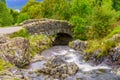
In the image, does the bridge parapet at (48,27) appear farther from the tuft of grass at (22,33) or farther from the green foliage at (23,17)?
the green foliage at (23,17)

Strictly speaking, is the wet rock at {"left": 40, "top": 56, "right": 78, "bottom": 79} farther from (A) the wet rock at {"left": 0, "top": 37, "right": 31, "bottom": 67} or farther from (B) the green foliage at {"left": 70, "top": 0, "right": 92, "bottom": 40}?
(B) the green foliage at {"left": 70, "top": 0, "right": 92, "bottom": 40}

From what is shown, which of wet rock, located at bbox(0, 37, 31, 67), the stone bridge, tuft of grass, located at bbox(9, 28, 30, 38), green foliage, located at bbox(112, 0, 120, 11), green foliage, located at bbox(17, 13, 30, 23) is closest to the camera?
wet rock, located at bbox(0, 37, 31, 67)

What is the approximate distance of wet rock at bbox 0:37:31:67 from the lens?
3466 centimetres

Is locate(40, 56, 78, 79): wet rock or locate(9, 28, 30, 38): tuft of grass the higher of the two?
locate(9, 28, 30, 38): tuft of grass

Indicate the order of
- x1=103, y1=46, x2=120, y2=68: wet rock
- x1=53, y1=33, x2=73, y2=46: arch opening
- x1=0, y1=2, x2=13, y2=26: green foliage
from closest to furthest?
x1=103, y1=46, x2=120, y2=68: wet rock, x1=53, y1=33, x2=73, y2=46: arch opening, x1=0, y1=2, x2=13, y2=26: green foliage

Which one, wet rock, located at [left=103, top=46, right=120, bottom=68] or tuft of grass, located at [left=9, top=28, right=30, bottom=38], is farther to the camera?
tuft of grass, located at [left=9, top=28, right=30, bottom=38]

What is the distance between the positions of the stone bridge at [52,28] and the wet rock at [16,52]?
1644 cm

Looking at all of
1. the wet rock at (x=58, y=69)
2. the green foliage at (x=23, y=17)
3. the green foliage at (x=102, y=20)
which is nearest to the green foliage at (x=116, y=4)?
the green foliage at (x=23, y=17)

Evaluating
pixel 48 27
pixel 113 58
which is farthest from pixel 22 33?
pixel 113 58

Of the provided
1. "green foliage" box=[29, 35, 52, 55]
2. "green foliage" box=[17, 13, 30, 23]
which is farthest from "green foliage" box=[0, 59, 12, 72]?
"green foliage" box=[17, 13, 30, 23]

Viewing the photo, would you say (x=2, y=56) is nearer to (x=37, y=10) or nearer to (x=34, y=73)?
(x=34, y=73)

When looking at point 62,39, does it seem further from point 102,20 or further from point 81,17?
point 102,20

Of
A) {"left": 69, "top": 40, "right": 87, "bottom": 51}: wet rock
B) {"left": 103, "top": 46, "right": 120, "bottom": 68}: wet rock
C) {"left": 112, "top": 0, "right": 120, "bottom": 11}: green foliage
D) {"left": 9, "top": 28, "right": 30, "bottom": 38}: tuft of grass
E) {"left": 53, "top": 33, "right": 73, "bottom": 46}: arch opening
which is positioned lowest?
{"left": 53, "top": 33, "right": 73, "bottom": 46}: arch opening

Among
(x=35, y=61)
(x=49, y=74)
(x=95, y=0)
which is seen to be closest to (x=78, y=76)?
(x=49, y=74)
